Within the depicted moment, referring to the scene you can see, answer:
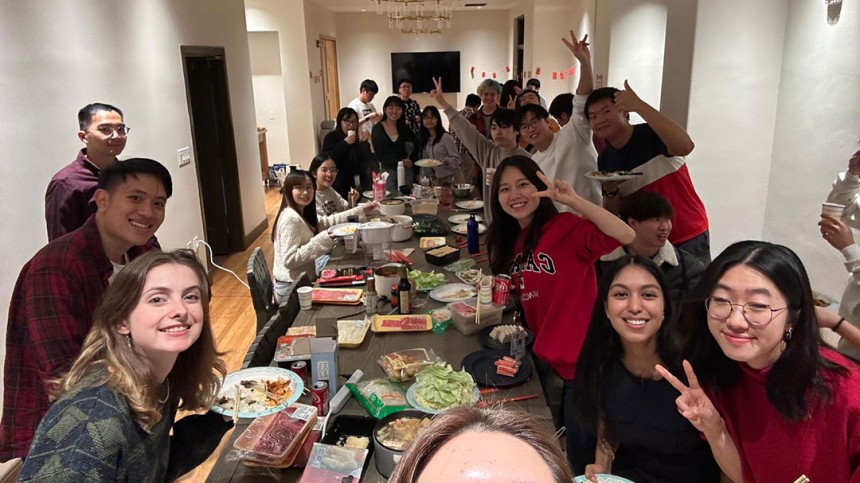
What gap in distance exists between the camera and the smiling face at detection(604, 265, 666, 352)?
1.75 meters

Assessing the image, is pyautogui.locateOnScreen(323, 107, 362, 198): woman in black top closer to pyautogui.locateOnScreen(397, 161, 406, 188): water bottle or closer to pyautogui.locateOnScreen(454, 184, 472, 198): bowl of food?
pyautogui.locateOnScreen(397, 161, 406, 188): water bottle

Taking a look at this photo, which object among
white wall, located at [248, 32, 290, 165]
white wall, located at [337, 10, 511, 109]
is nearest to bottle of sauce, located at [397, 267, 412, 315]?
white wall, located at [248, 32, 290, 165]

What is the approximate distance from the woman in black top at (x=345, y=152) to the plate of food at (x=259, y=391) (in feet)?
10.3

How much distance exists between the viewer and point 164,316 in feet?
4.59

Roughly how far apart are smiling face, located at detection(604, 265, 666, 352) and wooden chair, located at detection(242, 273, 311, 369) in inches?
51.0

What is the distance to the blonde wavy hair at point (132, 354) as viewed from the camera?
131 centimetres

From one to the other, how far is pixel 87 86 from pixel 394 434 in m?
3.05

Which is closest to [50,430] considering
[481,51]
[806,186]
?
[806,186]

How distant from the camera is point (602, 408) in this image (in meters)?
1.83

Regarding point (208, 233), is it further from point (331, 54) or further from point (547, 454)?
point (331, 54)

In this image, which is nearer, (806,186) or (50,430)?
(50,430)

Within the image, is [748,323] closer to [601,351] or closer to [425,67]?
[601,351]

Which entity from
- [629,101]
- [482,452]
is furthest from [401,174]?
[482,452]

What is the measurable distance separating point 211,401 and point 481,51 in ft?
39.2
